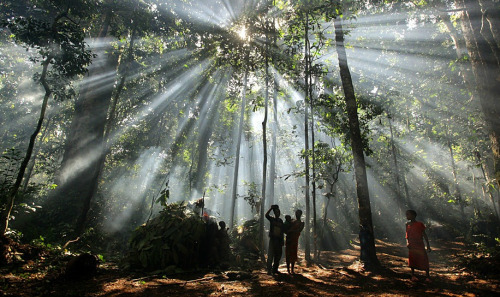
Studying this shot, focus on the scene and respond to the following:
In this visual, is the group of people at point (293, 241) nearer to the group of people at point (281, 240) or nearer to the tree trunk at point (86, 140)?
the group of people at point (281, 240)

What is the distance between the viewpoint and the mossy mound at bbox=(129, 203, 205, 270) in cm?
748

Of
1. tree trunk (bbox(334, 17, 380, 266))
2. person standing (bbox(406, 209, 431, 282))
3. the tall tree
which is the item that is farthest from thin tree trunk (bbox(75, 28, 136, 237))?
person standing (bbox(406, 209, 431, 282))

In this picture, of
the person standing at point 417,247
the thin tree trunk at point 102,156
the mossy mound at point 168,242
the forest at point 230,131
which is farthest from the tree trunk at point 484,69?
Answer: the thin tree trunk at point 102,156

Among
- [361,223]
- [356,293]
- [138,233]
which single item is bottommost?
[356,293]

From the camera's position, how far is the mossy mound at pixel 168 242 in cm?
748

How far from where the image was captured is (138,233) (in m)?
8.29

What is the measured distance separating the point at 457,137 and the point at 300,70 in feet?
87.2

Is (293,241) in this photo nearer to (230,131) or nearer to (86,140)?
(86,140)

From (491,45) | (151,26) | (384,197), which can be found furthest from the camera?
(384,197)

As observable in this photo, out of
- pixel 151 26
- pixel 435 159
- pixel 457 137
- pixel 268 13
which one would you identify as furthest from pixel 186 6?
pixel 435 159

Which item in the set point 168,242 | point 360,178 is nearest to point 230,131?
point 360,178

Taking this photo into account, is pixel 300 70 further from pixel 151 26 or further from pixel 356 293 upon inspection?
pixel 356 293

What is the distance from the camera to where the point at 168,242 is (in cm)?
776

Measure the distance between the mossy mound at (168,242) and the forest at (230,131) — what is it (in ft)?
0.16
